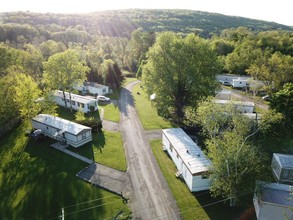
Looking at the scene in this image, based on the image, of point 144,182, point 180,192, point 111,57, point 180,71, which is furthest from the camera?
point 111,57

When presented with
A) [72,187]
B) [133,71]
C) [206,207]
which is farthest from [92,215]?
[133,71]

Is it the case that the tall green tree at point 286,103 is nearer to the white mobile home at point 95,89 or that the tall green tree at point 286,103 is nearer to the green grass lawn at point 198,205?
the green grass lawn at point 198,205

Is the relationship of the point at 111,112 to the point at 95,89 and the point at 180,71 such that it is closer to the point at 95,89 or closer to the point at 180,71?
the point at 95,89

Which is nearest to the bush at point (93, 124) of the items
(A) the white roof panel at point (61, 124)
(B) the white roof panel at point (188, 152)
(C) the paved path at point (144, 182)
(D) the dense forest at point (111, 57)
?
(A) the white roof panel at point (61, 124)

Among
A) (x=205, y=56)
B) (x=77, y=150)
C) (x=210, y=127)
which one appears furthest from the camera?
(x=205, y=56)

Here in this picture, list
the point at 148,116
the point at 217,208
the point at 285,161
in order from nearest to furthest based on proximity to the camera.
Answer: the point at 217,208 → the point at 285,161 → the point at 148,116

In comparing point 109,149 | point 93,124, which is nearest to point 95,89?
point 93,124

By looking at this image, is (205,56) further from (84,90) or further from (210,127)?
(84,90)
